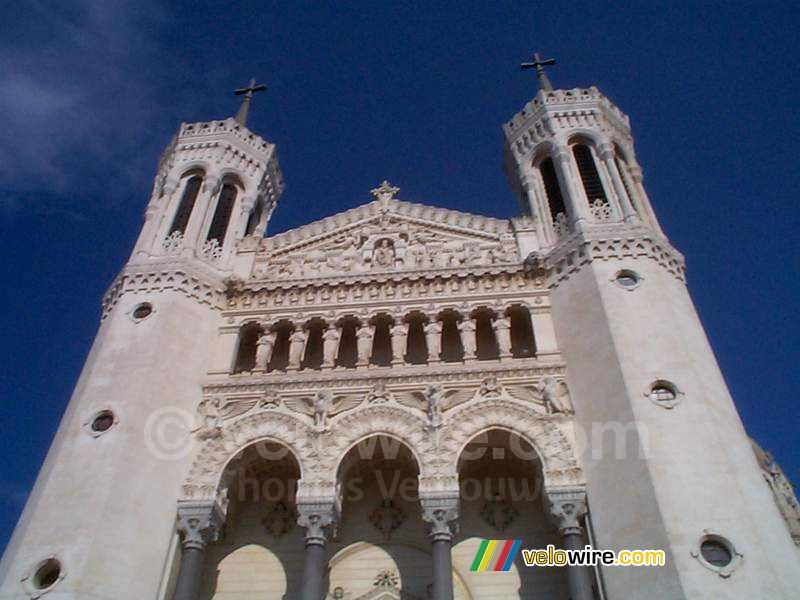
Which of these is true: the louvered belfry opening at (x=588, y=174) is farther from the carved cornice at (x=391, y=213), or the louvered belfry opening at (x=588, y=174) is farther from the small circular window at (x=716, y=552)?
the small circular window at (x=716, y=552)

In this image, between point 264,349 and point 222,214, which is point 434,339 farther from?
point 222,214

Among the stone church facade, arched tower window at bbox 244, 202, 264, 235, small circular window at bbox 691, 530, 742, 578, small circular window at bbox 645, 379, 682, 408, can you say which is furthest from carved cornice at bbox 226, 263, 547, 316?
small circular window at bbox 691, 530, 742, 578

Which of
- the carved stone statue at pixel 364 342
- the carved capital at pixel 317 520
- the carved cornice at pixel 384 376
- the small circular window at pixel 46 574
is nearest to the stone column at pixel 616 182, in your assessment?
the carved cornice at pixel 384 376

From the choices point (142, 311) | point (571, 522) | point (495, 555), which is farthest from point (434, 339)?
point (142, 311)

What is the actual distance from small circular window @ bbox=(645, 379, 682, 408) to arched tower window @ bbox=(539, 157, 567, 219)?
7574 mm

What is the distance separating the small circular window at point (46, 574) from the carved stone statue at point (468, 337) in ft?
34.0

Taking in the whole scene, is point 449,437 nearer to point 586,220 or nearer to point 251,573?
point 251,573

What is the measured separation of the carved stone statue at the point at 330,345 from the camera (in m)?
19.3

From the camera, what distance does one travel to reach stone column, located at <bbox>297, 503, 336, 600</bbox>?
1523 cm

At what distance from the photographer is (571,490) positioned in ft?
50.9

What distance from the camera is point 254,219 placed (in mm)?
26766

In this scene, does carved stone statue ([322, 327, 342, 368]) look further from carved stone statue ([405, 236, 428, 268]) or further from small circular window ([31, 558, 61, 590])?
small circular window ([31, 558, 61, 590])

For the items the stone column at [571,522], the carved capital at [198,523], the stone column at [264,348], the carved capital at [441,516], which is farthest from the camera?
the stone column at [264,348]

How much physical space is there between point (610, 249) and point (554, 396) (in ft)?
15.6
